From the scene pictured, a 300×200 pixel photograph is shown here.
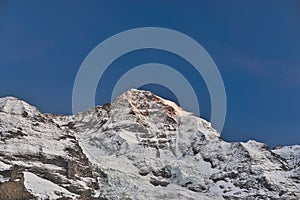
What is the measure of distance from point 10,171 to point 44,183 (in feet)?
31.3

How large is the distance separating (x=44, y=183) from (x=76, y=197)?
925 centimetres

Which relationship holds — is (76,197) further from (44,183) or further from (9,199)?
(9,199)

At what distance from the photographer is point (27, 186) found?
191125 millimetres

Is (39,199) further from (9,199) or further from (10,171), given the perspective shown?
(10,171)

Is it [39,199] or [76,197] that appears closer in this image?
[39,199]

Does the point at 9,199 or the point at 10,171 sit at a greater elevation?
the point at 10,171

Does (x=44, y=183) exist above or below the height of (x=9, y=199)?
above

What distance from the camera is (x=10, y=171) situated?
655ft

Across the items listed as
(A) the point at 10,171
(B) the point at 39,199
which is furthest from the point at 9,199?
(A) the point at 10,171

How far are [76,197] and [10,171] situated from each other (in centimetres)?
1876

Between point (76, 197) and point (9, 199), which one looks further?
point (76, 197)

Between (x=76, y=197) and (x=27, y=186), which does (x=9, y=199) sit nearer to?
(x=27, y=186)

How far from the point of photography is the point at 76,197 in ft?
655

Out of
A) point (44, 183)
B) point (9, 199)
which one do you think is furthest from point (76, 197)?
point (9, 199)
